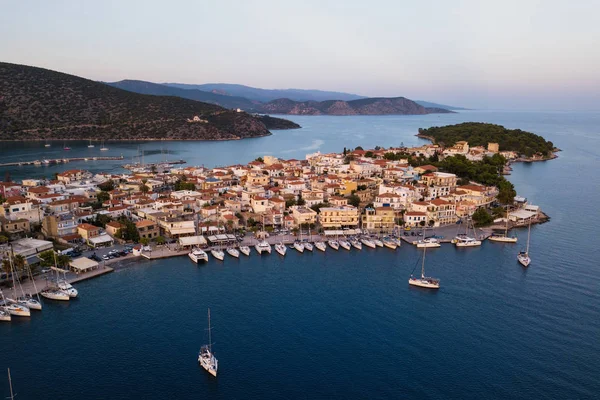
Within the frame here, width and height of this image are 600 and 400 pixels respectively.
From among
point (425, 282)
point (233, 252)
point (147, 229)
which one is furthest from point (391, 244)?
point (147, 229)

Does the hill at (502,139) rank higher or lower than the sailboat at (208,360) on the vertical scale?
higher

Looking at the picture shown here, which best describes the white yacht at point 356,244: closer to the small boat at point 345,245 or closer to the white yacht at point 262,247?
the small boat at point 345,245

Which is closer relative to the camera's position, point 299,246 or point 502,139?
point 299,246

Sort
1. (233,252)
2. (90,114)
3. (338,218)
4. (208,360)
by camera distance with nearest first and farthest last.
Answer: (208,360) < (233,252) < (338,218) < (90,114)

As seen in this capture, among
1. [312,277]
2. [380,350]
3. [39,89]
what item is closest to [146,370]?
[380,350]

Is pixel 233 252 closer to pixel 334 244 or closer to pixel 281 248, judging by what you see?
pixel 281 248

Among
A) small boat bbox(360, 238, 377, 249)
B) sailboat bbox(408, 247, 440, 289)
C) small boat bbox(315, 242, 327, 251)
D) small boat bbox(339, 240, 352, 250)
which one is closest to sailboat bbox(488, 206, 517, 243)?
small boat bbox(360, 238, 377, 249)

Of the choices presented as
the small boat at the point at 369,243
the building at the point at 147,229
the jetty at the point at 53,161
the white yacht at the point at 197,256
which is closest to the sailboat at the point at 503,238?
the small boat at the point at 369,243
